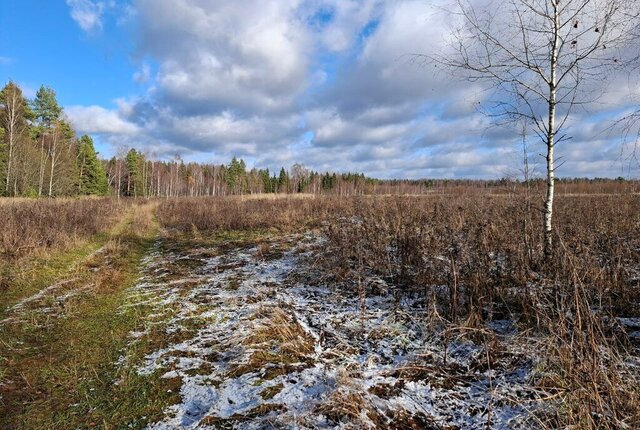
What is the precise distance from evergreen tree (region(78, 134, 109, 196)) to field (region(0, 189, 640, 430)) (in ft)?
123

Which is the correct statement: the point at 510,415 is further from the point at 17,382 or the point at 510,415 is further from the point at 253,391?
the point at 17,382

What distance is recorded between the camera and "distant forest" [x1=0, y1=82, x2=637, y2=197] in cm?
2614

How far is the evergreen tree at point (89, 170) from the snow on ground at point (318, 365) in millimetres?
41898

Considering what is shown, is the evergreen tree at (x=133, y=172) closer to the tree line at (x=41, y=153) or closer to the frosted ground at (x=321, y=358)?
the tree line at (x=41, y=153)

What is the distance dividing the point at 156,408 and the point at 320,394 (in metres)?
1.39

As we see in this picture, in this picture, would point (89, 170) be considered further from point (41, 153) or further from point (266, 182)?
point (266, 182)

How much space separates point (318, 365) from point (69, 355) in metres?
2.84

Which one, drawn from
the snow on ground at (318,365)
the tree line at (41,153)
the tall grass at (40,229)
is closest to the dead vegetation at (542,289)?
the snow on ground at (318,365)

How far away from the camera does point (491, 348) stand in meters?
3.42

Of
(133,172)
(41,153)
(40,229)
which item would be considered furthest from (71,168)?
(40,229)

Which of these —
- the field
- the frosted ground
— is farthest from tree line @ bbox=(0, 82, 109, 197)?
the frosted ground

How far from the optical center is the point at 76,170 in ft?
118

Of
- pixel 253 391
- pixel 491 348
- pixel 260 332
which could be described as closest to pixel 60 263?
pixel 260 332

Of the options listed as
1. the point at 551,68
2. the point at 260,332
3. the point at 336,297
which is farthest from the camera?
the point at 336,297
